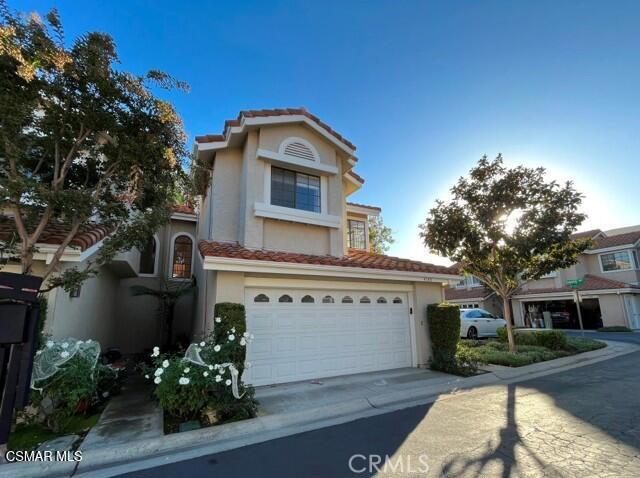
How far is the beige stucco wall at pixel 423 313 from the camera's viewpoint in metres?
9.99

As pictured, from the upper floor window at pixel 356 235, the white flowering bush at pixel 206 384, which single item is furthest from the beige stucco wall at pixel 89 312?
the upper floor window at pixel 356 235

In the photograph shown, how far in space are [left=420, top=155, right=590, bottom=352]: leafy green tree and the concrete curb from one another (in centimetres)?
550

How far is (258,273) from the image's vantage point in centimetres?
802

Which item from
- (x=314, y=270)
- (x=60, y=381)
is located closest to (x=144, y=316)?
(x=60, y=381)

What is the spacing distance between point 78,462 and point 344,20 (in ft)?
36.5

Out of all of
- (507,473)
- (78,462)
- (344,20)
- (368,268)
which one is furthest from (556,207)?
(78,462)

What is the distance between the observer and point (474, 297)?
28562 mm

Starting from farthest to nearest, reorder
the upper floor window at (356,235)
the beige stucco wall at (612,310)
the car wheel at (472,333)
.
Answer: the beige stucco wall at (612,310)
the car wheel at (472,333)
the upper floor window at (356,235)

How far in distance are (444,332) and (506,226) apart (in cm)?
507

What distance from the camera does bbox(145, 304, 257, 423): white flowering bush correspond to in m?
5.62

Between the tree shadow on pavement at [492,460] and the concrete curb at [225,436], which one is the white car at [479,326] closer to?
the concrete curb at [225,436]

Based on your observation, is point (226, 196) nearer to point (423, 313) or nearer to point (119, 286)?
point (119, 286)

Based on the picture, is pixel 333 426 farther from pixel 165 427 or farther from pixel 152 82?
pixel 152 82

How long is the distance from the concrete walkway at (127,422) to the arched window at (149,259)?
260 inches
